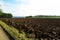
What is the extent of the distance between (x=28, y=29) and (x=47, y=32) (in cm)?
316

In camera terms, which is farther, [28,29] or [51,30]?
[28,29]

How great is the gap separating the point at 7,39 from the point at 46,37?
503cm

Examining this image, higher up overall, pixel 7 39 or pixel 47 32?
pixel 47 32

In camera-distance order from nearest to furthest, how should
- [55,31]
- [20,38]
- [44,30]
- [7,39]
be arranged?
[55,31] → [44,30] → [20,38] → [7,39]

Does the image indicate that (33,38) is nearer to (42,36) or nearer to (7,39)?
(42,36)

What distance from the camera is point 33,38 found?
11.7 m

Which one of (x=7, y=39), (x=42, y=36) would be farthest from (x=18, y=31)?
(x=42, y=36)

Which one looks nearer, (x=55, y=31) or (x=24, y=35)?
(x=55, y=31)

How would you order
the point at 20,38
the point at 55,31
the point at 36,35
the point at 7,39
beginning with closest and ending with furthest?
the point at 55,31, the point at 36,35, the point at 20,38, the point at 7,39

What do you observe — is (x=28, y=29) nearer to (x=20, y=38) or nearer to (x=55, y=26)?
(x=20, y=38)

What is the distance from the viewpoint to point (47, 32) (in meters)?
10.3

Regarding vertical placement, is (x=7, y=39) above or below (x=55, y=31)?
below

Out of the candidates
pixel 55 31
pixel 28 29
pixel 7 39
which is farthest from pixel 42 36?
pixel 7 39

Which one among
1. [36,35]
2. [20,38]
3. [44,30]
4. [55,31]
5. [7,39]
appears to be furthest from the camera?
[7,39]
